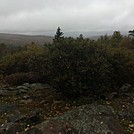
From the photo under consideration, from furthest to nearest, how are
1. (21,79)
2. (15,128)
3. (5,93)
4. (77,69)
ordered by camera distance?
(21,79) < (5,93) < (77,69) < (15,128)

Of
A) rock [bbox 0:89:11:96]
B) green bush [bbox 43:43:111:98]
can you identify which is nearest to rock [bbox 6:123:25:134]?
green bush [bbox 43:43:111:98]

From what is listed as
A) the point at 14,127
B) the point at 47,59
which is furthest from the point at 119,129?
the point at 47,59

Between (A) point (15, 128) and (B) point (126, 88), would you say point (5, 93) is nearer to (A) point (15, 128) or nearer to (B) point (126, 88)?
(B) point (126, 88)

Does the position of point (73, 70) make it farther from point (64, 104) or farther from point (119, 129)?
point (119, 129)

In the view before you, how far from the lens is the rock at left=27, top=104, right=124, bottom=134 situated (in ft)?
49.4

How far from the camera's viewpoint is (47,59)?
23.3 metres

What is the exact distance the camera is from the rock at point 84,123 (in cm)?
1507

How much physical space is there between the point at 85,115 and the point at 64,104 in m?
5.70

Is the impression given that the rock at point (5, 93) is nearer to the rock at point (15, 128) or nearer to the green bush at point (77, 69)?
the green bush at point (77, 69)

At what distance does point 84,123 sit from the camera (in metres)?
15.9

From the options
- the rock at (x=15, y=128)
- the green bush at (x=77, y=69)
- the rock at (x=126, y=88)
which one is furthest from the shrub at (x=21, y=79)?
the rock at (x=15, y=128)

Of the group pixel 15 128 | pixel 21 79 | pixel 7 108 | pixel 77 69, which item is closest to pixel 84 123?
pixel 15 128

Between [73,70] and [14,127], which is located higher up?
[73,70]

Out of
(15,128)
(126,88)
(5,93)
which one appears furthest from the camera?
(5,93)
